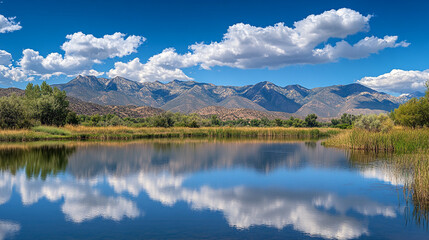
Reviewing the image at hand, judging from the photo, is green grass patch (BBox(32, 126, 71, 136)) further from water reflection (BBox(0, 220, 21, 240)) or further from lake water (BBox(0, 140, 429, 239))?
water reflection (BBox(0, 220, 21, 240))

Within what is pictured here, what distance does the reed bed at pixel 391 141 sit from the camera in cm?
2664

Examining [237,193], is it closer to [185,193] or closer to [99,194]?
[185,193]

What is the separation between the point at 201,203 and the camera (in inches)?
460

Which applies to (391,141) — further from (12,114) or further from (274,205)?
(12,114)

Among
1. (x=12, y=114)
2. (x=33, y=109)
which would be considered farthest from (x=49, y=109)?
(x=12, y=114)

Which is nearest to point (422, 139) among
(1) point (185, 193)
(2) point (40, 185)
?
(1) point (185, 193)

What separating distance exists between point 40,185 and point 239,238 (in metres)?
10.5

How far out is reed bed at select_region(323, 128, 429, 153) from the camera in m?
26.6

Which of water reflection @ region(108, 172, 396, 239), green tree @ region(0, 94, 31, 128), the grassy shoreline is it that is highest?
green tree @ region(0, 94, 31, 128)

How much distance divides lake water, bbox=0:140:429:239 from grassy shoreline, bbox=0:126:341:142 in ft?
73.6

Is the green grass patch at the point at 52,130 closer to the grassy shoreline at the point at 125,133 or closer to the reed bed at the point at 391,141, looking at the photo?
the grassy shoreline at the point at 125,133

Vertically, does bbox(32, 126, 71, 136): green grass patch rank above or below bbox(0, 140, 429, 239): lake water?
above

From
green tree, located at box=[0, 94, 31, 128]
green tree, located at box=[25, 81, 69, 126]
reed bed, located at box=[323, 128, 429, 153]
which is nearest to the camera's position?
reed bed, located at box=[323, 128, 429, 153]

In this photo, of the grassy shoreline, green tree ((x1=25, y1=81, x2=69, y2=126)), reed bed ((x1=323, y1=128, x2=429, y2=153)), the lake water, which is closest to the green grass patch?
the grassy shoreline
